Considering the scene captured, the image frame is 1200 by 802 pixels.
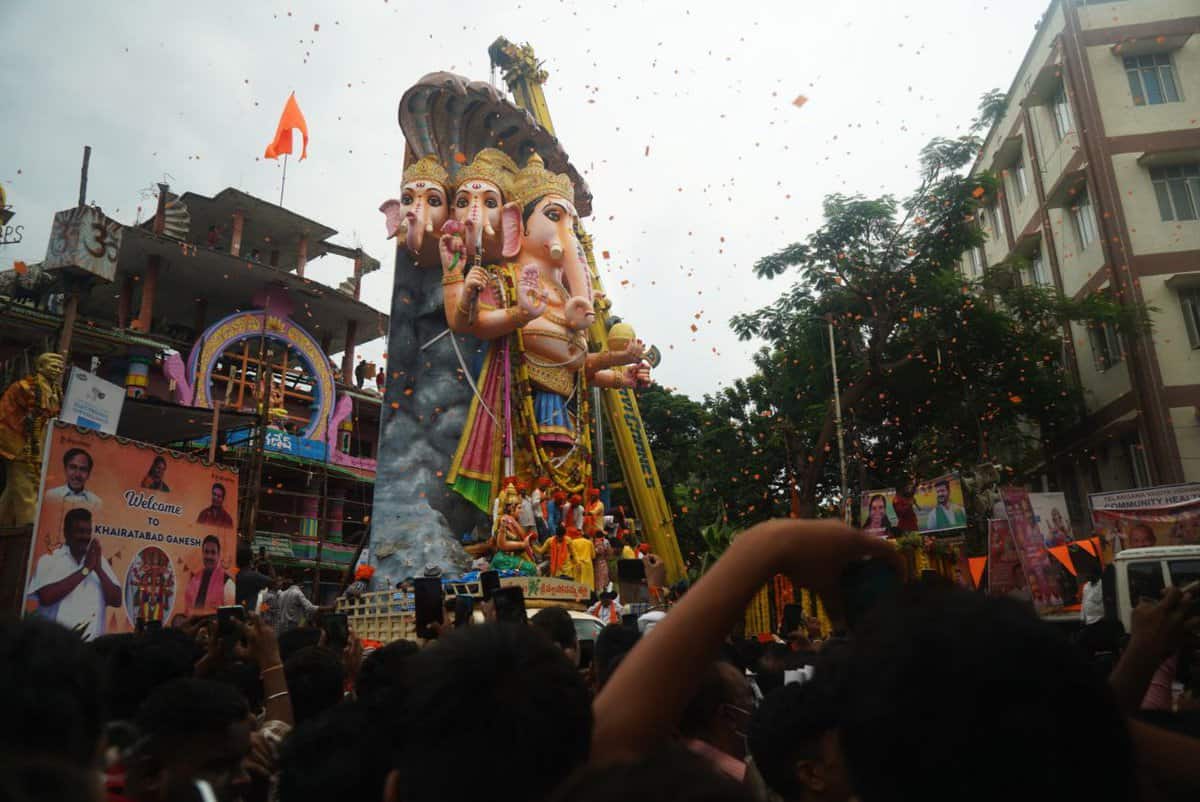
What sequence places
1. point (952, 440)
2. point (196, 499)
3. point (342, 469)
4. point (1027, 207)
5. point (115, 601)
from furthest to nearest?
point (342, 469) < point (1027, 207) < point (952, 440) < point (196, 499) < point (115, 601)

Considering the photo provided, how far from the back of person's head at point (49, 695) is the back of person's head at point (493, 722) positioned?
1.48 ft

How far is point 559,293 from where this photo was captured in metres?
18.1

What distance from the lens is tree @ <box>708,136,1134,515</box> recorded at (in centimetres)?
1831

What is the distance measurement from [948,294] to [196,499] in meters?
14.9

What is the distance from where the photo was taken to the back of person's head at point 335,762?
1974mm

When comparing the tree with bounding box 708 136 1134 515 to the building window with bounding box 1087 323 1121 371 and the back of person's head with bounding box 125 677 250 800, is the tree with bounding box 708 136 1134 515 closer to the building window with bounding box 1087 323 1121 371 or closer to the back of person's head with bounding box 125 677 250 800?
the building window with bounding box 1087 323 1121 371

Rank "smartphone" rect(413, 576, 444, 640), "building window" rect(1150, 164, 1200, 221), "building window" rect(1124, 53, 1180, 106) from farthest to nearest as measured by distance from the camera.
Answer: "building window" rect(1124, 53, 1180, 106) → "building window" rect(1150, 164, 1200, 221) → "smartphone" rect(413, 576, 444, 640)

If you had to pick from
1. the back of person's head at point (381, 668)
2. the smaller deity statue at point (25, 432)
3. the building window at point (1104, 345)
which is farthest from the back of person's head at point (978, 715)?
the building window at point (1104, 345)

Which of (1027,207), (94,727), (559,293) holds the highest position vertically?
(1027,207)

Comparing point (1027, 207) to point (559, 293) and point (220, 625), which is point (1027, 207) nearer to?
point (559, 293)

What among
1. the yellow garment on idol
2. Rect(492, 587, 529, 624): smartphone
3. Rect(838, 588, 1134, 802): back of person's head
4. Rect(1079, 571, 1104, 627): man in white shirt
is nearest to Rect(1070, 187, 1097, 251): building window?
Rect(1079, 571, 1104, 627): man in white shirt

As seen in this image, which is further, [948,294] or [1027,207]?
[1027,207]

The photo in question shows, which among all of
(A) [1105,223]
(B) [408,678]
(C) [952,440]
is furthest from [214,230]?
(B) [408,678]

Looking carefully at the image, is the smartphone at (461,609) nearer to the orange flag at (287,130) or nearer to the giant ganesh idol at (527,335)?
the giant ganesh idol at (527,335)
